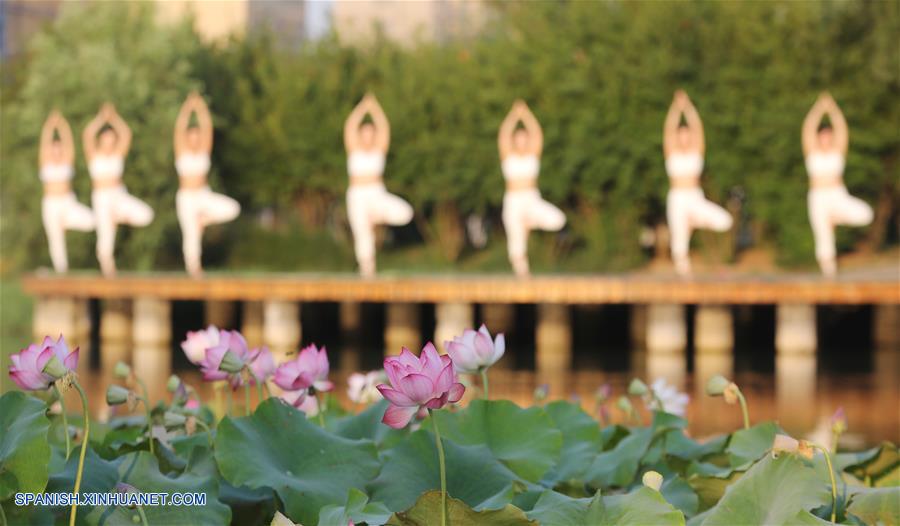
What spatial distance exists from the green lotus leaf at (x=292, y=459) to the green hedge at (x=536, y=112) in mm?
18584

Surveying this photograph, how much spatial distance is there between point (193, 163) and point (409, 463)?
15.4 metres

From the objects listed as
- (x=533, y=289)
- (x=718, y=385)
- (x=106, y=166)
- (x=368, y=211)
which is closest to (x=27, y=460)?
(x=718, y=385)

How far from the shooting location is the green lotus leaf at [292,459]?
2355 millimetres

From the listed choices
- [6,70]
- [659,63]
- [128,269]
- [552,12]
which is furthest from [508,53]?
[6,70]

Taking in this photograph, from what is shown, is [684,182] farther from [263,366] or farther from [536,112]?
[263,366]

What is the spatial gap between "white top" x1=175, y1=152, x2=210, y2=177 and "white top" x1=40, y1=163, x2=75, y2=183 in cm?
165

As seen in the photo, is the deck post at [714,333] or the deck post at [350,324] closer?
the deck post at [714,333]

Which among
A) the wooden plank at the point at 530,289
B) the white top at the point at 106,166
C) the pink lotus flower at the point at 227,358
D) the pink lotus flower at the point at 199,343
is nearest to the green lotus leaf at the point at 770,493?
the pink lotus flower at the point at 227,358

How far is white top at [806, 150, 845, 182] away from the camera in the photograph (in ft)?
52.5

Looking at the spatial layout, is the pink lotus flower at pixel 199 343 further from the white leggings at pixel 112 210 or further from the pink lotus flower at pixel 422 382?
the white leggings at pixel 112 210

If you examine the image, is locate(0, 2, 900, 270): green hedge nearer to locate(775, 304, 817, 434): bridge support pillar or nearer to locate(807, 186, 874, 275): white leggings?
locate(807, 186, 874, 275): white leggings

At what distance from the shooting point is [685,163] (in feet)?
52.8

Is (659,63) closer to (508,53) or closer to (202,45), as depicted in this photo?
(508,53)

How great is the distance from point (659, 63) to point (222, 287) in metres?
8.80
